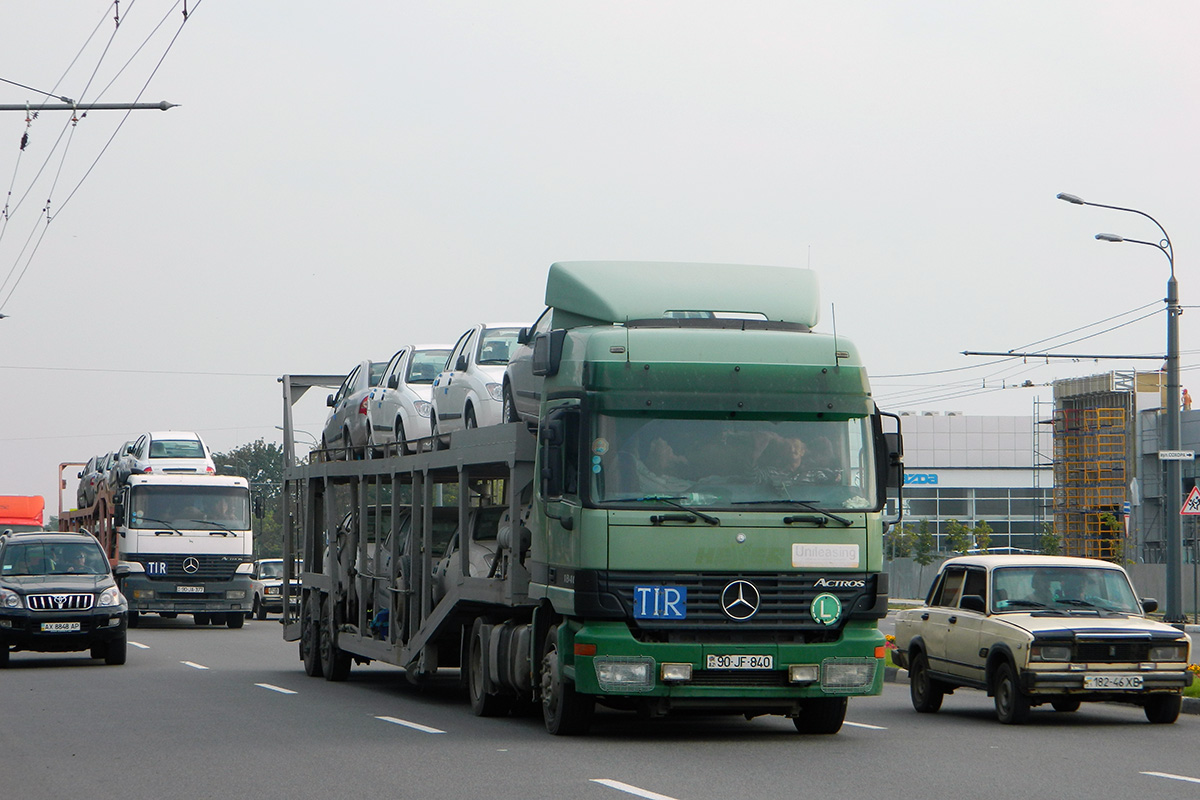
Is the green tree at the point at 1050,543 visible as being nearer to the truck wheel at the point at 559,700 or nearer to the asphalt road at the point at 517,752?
the asphalt road at the point at 517,752

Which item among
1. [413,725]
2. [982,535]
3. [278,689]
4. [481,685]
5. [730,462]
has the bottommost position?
[278,689]

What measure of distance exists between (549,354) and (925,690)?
5.86 metres

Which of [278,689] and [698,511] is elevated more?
[698,511]

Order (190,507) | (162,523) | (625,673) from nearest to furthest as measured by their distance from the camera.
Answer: (625,673), (162,523), (190,507)

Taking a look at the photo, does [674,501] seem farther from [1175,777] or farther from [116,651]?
[116,651]

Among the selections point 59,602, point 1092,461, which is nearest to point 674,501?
point 59,602

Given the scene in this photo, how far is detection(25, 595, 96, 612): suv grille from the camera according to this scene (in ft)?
72.8

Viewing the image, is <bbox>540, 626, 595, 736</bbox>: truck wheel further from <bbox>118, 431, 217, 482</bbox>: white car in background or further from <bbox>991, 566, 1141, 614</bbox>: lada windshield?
<bbox>118, 431, 217, 482</bbox>: white car in background

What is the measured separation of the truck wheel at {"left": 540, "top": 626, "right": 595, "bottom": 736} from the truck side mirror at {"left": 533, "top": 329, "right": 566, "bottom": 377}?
6.36 ft

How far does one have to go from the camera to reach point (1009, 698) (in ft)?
47.6

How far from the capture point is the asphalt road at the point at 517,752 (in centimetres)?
986

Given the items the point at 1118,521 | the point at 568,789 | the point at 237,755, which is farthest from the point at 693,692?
the point at 1118,521

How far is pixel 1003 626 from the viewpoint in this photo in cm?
1456

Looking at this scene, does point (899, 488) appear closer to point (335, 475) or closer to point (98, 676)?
point (335, 475)
